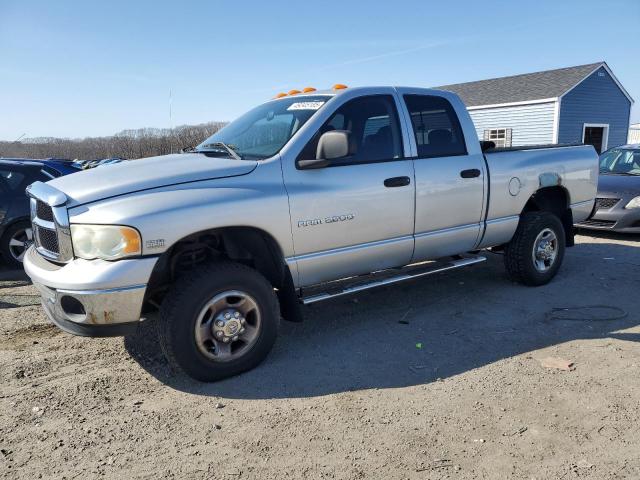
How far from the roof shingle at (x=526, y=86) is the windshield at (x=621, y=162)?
45.9 ft

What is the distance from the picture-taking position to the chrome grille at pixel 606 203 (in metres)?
8.64

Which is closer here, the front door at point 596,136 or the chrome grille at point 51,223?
the chrome grille at point 51,223

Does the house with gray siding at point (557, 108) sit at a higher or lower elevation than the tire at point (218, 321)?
higher

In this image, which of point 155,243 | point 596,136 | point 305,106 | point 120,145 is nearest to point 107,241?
point 155,243

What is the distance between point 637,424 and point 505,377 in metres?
0.86

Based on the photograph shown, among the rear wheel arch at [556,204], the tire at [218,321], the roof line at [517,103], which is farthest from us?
the roof line at [517,103]

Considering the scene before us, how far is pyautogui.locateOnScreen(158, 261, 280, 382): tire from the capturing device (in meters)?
3.54

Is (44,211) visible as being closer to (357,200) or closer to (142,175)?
(142,175)

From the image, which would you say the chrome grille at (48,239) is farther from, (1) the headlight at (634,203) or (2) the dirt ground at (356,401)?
(1) the headlight at (634,203)

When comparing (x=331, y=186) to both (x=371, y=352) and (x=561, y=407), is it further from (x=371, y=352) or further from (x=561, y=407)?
(x=561, y=407)

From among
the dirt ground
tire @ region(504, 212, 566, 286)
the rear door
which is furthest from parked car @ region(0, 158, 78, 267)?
tire @ region(504, 212, 566, 286)

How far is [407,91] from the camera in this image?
492 centimetres

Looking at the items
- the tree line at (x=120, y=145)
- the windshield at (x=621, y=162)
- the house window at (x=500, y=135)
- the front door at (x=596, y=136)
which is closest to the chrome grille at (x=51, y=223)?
the windshield at (x=621, y=162)

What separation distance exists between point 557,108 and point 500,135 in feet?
10.4
